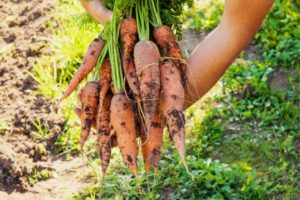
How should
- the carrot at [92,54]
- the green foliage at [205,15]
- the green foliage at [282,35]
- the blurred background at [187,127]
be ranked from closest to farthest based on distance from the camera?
the carrot at [92,54] → the blurred background at [187,127] → the green foliage at [282,35] → the green foliage at [205,15]

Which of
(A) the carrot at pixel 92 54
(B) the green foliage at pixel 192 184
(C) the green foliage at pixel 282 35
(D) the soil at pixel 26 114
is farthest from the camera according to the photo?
(C) the green foliage at pixel 282 35

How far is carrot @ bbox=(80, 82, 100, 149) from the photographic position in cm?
228

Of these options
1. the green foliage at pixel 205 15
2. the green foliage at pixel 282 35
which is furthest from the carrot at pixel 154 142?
the green foliage at pixel 205 15

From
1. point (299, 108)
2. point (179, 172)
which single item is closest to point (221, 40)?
point (179, 172)

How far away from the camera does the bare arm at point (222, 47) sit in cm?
217

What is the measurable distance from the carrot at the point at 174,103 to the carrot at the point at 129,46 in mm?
114

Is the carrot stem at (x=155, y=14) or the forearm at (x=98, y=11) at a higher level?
the forearm at (x=98, y=11)

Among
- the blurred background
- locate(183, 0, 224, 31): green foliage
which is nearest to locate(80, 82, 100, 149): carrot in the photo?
the blurred background

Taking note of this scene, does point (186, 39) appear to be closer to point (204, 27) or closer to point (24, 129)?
point (204, 27)

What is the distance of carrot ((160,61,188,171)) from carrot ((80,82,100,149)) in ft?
0.94

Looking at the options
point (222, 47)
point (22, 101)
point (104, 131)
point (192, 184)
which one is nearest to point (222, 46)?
point (222, 47)

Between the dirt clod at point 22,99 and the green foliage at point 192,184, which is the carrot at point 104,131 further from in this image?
the dirt clod at point 22,99

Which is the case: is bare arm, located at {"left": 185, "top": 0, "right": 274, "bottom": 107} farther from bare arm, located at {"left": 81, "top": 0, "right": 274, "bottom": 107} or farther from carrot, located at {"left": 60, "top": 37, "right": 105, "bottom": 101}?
carrot, located at {"left": 60, "top": 37, "right": 105, "bottom": 101}

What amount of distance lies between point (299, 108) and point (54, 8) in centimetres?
203
